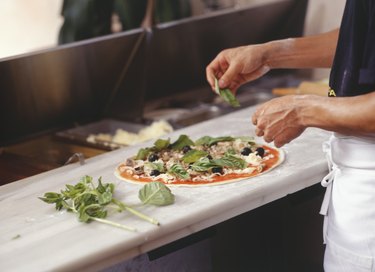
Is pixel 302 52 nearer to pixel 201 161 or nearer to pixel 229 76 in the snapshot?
pixel 229 76

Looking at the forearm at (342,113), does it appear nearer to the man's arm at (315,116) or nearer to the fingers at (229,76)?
the man's arm at (315,116)

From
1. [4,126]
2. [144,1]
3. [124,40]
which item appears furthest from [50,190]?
[144,1]

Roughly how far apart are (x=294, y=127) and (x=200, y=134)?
684 millimetres

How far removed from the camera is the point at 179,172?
6.27ft

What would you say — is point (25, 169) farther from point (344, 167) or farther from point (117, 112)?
point (344, 167)

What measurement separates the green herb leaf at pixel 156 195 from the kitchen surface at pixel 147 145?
2 centimetres

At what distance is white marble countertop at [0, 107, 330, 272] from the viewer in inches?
59.2

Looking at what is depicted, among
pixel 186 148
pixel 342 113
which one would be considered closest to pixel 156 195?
pixel 186 148

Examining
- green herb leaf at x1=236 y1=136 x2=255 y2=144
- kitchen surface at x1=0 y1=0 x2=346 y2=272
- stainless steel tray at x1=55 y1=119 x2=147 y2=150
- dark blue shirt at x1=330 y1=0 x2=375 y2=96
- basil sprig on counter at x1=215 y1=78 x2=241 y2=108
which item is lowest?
stainless steel tray at x1=55 y1=119 x2=147 y2=150

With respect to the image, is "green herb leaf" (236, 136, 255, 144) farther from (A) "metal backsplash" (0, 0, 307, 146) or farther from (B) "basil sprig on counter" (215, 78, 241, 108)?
(A) "metal backsplash" (0, 0, 307, 146)

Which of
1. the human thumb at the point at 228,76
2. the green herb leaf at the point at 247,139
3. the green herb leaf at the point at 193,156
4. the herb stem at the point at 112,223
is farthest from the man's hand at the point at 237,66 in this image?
the herb stem at the point at 112,223

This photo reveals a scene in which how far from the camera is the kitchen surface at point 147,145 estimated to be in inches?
64.1

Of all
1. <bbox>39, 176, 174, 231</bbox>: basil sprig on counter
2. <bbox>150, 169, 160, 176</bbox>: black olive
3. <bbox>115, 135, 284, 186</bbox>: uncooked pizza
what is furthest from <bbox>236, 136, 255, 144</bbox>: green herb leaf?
<bbox>39, 176, 174, 231</bbox>: basil sprig on counter

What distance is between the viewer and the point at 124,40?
296cm
